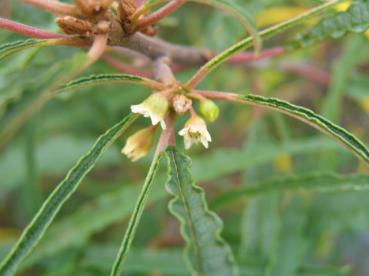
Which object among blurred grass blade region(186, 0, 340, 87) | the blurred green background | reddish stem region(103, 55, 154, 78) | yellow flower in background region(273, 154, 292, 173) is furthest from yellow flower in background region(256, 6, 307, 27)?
blurred grass blade region(186, 0, 340, 87)

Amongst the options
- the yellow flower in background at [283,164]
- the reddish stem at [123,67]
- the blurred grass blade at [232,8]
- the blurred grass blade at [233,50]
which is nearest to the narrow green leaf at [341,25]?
the blurred grass blade at [233,50]

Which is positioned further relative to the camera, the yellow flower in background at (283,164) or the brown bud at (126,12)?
the yellow flower in background at (283,164)

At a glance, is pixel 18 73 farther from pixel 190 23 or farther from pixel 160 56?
pixel 190 23

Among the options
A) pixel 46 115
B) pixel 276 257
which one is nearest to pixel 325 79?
pixel 276 257

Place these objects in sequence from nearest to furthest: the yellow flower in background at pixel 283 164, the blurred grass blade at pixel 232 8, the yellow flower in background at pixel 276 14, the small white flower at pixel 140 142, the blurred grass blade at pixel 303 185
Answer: the blurred grass blade at pixel 232 8 → the small white flower at pixel 140 142 → the blurred grass blade at pixel 303 185 → the yellow flower in background at pixel 283 164 → the yellow flower in background at pixel 276 14

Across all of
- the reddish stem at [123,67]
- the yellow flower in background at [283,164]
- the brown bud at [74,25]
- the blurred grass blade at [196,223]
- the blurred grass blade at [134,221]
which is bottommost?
the blurred grass blade at [134,221]

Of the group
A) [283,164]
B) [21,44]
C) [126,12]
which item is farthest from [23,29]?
[283,164]

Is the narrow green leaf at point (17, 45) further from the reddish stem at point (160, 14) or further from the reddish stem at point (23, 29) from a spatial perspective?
the reddish stem at point (160, 14)

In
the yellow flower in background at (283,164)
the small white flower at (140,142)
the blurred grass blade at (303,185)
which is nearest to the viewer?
the small white flower at (140,142)

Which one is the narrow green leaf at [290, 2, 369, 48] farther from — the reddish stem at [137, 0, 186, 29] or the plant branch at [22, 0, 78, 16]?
the plant branch at [22, 0, 78, 16]
